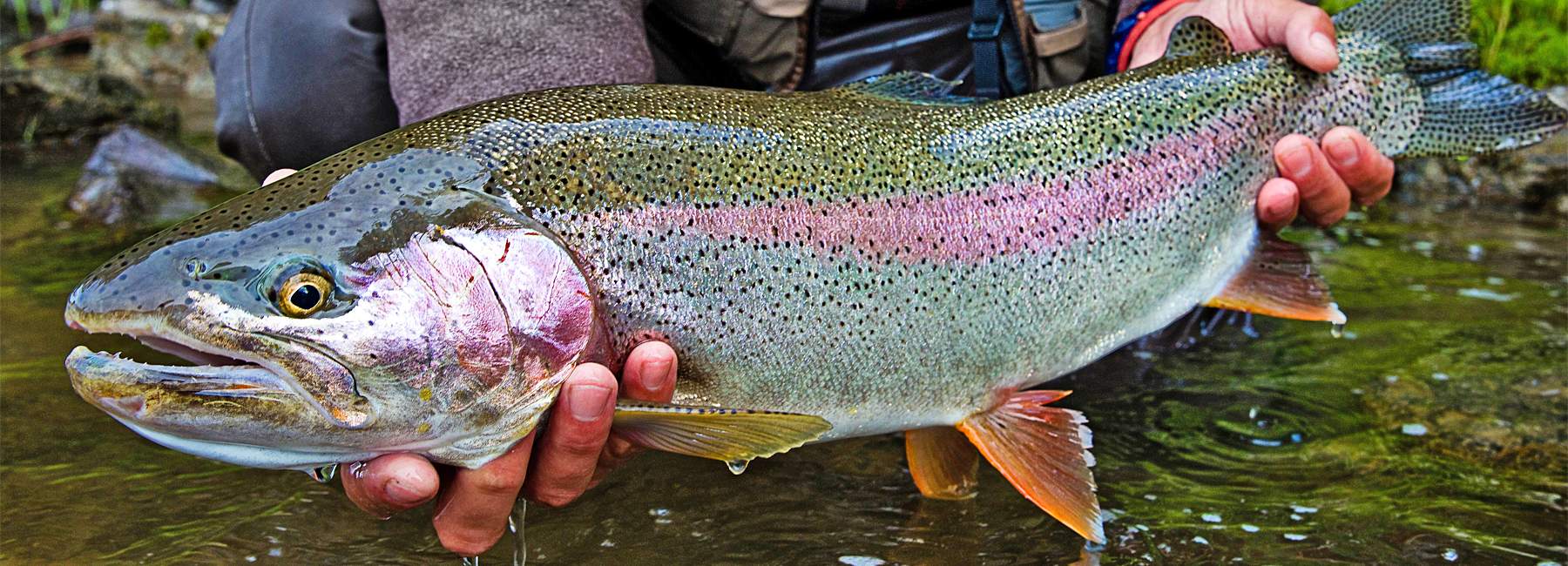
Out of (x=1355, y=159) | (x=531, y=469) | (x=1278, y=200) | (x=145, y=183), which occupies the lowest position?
(x=145, y=183)

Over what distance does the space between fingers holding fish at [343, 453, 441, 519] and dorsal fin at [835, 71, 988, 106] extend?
1120 millimetres

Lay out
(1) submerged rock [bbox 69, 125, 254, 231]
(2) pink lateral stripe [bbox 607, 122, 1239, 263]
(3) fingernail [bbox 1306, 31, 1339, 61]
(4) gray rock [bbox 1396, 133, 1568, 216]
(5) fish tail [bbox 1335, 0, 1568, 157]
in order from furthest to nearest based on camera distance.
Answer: (4) gray rock [bbox 1396, 133, 1568, 216], (1) submerged rock [bbox 69, 125, 254, 231], (5) fish tail [bbox 1335, 0, 1568, 157], (3) fingernail [bbox 1306, 31, 1339, 61], (2) pink lateral stripe [bbox 607, 122, 1239, 263]

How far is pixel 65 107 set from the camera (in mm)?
8242

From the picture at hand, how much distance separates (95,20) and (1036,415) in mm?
14611

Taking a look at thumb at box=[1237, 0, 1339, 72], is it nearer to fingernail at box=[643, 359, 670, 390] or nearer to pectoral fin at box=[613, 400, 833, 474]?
pectoral fin at box=[613, 400, 833, 474]

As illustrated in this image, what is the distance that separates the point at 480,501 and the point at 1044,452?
1135 mm

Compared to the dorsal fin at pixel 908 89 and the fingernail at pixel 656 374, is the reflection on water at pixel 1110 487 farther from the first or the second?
the dorsal fin at pixel 908 89

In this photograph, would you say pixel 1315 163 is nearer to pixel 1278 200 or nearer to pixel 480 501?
pixel 1278 200

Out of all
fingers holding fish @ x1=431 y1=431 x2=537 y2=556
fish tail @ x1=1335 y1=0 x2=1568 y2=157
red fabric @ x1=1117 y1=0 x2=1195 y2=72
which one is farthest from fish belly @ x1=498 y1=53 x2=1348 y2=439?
red fabric @ x1=1117 y1=0 x2=1195 y2=72

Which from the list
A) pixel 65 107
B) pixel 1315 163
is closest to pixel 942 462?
pixel 1315 163

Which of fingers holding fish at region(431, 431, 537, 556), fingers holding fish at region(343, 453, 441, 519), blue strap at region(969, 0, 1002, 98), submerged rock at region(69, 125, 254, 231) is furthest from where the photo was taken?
submerged rock at region(69, 125, 254, 231)

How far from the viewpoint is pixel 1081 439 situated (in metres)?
2.33

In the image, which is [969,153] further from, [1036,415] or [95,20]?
[95,20]

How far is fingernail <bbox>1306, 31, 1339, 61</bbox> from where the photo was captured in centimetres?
249
